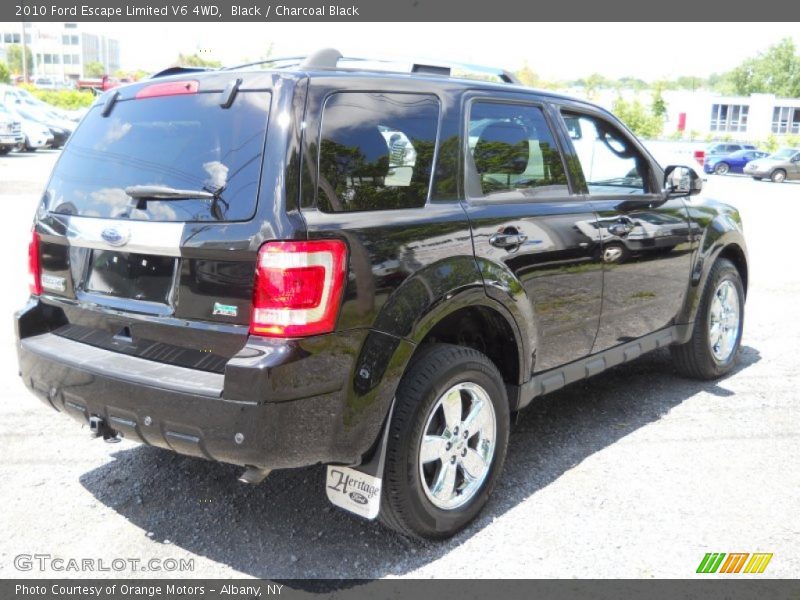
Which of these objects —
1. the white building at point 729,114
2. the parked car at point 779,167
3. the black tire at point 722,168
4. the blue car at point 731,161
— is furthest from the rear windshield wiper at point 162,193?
the white building at point 729,114

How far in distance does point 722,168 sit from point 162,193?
134 feet

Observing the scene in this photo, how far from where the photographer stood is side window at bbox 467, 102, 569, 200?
373cm

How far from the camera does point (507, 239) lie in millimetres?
3684

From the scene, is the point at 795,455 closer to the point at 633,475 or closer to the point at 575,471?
the point at 633,475

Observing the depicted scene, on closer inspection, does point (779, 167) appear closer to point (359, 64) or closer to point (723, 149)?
point (723, 149)

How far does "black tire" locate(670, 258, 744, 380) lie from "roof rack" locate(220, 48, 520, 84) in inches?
85.4

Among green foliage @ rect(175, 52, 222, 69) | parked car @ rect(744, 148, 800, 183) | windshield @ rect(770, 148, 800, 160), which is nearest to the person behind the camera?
green foliage @ rect(175, 52, 222, 69)

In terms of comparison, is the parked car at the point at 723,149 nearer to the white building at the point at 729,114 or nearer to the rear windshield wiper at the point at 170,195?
the white building at the point at 729,114

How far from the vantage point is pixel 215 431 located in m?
2.88

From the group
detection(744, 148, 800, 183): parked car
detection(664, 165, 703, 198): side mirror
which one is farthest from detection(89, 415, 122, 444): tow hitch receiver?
detection(744, 148, 800, 183): parked car

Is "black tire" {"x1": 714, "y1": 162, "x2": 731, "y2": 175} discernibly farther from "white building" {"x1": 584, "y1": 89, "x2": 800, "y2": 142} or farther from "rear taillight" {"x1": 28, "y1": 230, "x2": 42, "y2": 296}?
"rear taillight" {"x1": 28, "y1": 230, "x2": 42, "y2": 296}

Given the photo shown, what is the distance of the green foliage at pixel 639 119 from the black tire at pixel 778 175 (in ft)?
75.8

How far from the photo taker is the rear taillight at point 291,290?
112 inches

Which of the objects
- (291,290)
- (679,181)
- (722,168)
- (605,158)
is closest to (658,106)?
(722,168)
